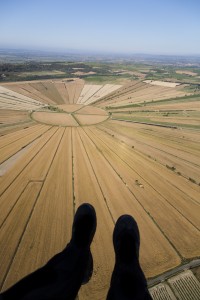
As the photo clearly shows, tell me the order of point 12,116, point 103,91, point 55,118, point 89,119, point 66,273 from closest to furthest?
point 66,273, point 12,116, point 55,118, point 89,119, point 103,91

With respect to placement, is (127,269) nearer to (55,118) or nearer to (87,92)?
(55,118)

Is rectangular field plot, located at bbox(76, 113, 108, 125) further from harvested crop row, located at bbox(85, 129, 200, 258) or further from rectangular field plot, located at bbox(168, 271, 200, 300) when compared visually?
rectangular field plot, located at bbox(168, 271, 200, 300)

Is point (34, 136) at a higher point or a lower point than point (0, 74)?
lower

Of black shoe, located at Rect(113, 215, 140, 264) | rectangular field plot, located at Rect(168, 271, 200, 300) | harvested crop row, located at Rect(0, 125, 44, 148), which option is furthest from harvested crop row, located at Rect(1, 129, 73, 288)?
harvested crop row, located at Rect(0, 125, 44, 148)

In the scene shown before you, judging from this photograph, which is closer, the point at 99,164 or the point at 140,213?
the point at 140,213

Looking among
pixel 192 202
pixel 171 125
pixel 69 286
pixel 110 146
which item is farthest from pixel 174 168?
pixel 69 286

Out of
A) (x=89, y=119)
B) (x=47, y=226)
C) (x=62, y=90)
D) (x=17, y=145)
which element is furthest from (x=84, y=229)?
(x=62, y=90)

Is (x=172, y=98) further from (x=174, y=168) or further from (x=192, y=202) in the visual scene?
(x=192, y=202)

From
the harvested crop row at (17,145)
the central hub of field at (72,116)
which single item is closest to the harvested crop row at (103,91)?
the central hub of field at (72,116)
